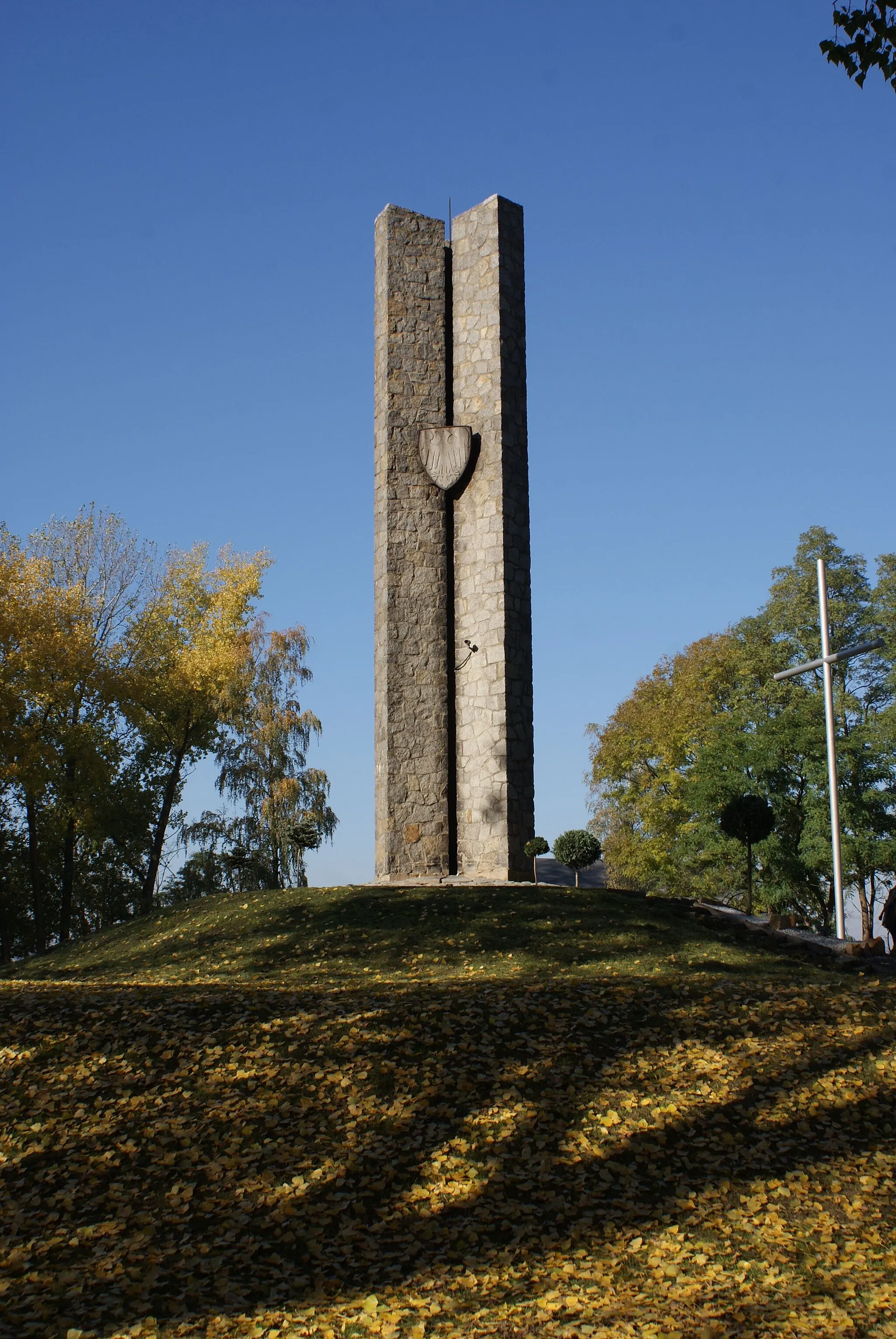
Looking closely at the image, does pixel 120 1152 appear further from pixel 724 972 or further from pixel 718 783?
pixel 718 783

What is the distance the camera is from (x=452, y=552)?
23.3 meters

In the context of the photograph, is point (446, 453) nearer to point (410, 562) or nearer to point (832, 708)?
point (410, 562)

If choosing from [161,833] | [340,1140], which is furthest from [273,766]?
[340,1140]

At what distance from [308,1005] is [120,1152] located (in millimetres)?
3038

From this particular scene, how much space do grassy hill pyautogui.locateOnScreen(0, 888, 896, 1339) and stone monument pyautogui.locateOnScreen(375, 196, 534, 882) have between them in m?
8.51

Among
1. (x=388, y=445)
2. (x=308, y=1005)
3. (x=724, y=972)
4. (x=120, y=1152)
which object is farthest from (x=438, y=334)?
(x=120, y=1152)

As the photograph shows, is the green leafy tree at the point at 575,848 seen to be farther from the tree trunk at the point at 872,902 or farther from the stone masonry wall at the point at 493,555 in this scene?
the tree trunk at the point at 872,902

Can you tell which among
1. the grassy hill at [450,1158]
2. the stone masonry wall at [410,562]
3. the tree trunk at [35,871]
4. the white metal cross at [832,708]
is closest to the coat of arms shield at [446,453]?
the stone masonry wall at [410,562]

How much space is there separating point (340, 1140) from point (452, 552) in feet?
51.2

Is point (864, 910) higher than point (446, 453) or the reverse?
the reverse

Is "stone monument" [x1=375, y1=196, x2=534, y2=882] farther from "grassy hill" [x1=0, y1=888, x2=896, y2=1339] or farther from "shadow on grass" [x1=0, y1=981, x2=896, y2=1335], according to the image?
"shadow on grass" [x1=0, y1=981, x2=896, y2=1335]

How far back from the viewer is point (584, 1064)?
33.5ft

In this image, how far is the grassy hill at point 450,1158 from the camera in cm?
695

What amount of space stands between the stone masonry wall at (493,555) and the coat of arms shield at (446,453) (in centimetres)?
36
